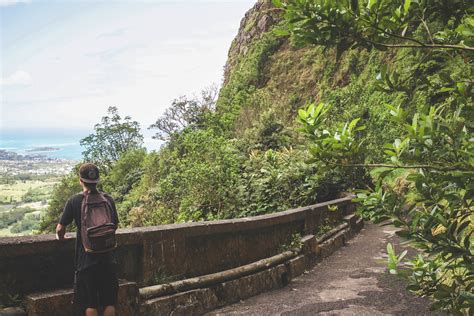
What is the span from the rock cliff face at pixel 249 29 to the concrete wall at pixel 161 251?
36.4 metres

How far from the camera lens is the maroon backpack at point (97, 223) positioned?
3879 mm

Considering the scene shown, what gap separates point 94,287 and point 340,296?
3328 mm

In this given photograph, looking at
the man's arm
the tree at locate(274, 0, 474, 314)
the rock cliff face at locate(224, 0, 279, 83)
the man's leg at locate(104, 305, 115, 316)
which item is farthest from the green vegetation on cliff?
the rock cliff face at locate(224, 0, 279, 83)

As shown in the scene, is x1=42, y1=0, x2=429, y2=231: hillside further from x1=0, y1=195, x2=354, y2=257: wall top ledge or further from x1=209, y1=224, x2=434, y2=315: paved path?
x1=0, y1=195, x2=354, y2=257: wall top ledge

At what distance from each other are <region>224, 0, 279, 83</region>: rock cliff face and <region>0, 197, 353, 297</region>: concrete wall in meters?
36.4

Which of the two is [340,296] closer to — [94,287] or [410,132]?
[94,287]

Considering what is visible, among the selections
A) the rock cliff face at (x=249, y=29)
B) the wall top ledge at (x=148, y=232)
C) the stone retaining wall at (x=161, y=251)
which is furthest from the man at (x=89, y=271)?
the rock cliff face at (x=249, y=29)

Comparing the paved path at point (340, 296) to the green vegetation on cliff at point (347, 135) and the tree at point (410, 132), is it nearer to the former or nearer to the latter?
the green vegetation on cliff at point (347, 135)

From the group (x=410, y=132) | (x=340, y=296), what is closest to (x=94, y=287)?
(x=410, y=132)

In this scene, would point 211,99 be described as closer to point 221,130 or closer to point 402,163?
point 221,130

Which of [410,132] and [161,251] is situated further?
[161,251]

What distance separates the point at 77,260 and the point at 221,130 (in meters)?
18.5

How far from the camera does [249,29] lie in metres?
46.0

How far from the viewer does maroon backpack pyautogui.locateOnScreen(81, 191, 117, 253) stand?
3.88m
